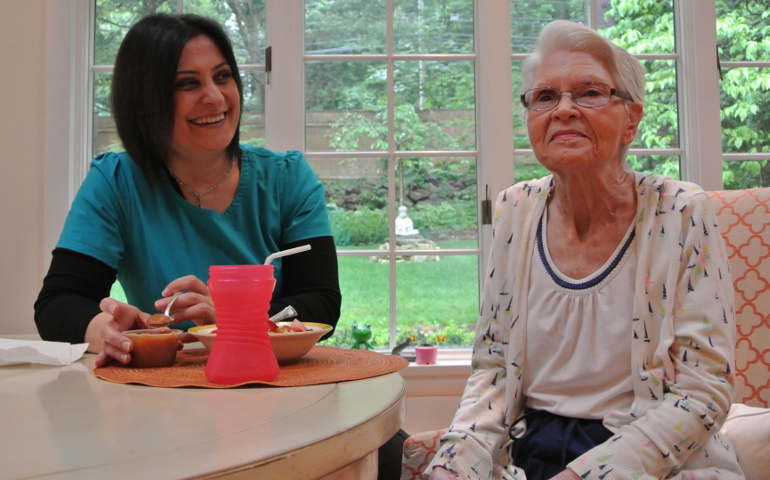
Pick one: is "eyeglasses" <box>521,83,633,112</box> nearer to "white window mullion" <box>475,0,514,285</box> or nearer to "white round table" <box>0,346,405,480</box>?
"white round table" <box>0,346,405,480</box>

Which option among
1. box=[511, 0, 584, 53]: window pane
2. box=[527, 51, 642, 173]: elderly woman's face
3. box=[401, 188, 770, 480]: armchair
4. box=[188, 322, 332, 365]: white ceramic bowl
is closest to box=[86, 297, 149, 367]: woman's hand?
box=[188, 322, 332, 365]: white ceramic bowl

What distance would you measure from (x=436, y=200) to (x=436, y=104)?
40cm

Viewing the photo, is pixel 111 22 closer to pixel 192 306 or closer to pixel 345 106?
pixel 345 106

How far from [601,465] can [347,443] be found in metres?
0.50

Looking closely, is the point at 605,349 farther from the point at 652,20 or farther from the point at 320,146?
the point at 652,20

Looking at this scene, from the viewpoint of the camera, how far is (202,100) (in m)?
1.58

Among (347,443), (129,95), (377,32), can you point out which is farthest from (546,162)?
(377,32)

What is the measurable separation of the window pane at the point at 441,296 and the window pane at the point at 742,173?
114cm

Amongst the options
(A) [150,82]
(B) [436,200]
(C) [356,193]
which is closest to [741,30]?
(B) [436,200]

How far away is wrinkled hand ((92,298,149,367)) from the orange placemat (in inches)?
0.9

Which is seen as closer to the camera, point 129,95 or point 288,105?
point 129,95

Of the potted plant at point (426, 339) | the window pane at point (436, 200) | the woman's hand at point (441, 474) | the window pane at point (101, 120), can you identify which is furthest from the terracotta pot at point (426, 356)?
the window pane at point (101, 120)

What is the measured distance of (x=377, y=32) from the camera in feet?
8.87

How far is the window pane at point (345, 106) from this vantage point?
2689 mm
